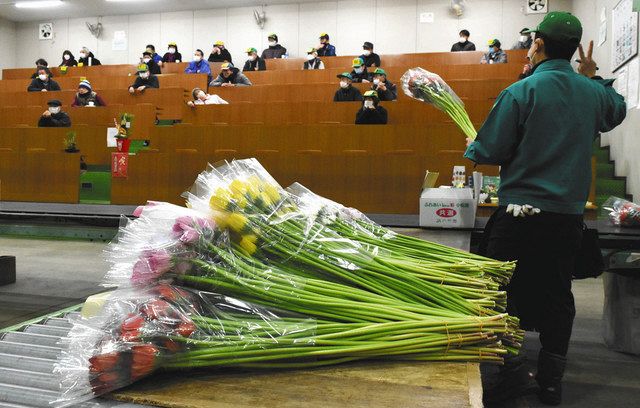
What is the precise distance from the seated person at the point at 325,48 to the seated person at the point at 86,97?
410 centimetres

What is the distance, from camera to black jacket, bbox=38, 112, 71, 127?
7.14 metres

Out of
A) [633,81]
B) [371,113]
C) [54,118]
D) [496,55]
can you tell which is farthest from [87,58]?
[633,81]

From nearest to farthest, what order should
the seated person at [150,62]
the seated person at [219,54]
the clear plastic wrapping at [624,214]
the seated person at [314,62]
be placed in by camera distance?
the clear plastic wrapping at [624,214]
the seated person at [314,62]
the seated person at [150,62]
the seated person at [219,54]

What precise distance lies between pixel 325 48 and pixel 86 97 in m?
4.35

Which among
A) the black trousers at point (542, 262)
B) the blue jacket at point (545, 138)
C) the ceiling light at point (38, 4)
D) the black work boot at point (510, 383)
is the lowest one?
the black work boot at point (510, 383)

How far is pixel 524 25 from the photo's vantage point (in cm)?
1056

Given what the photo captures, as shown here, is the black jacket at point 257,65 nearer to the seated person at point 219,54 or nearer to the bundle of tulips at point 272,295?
the seated person at point 219,54

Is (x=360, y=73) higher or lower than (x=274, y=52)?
lower

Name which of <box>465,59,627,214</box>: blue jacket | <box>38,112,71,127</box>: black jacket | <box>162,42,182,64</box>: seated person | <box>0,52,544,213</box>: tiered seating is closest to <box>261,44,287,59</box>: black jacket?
<box>162,42,182,64</box>: seated person

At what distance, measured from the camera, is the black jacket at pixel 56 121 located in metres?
7.14

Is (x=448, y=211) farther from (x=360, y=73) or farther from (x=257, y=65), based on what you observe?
(x=257, y=65)

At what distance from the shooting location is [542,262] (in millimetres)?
1754

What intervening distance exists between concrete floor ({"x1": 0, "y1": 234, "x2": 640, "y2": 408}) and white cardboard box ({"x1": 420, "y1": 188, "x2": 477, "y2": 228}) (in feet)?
0.53

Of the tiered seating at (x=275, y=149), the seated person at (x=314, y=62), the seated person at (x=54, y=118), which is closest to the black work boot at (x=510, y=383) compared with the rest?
the tiered seating at (x=275, y=149)
